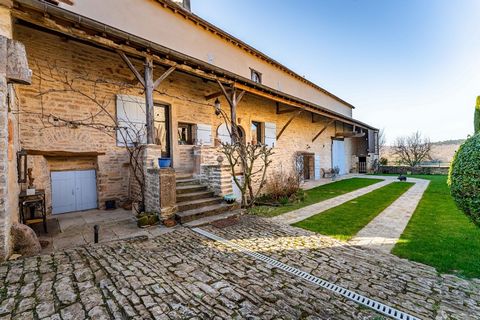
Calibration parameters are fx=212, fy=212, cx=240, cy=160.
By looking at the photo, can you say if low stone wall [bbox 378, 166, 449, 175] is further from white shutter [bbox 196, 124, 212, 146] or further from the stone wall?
white shutter [bbox 196, 124, 212, 146]

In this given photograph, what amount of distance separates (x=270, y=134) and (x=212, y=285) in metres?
9.49

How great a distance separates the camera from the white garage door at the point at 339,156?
55.5 feet

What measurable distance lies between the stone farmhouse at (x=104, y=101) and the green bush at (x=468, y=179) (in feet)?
15.2

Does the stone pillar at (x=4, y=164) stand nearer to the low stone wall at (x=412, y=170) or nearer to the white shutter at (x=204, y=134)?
the white shutter at (x=204, y=134)

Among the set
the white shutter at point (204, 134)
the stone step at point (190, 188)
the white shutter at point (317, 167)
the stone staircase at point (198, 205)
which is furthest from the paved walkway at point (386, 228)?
the white shutter at point (317, 167)

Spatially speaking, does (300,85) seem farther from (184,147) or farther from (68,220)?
(68,220)

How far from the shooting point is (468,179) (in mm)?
2510

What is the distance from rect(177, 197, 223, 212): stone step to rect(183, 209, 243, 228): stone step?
0.47m

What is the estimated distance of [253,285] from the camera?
2.58 metres

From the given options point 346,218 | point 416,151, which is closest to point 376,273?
point 346,218

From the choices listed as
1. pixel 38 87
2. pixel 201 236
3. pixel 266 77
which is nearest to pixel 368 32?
pixel 266 77

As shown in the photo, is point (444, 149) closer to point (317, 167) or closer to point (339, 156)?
point (339, 156)

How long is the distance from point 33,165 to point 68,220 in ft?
5.43

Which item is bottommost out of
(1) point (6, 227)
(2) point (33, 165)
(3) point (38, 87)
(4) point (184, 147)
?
(1) point (6, 227)
